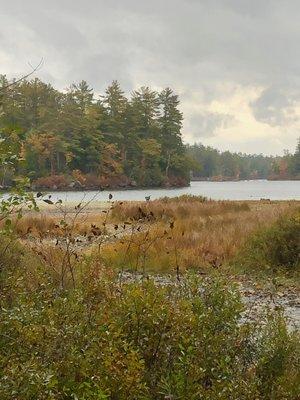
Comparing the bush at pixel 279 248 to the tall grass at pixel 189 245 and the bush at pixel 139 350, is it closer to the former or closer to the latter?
the tall grass at pixel 189 245

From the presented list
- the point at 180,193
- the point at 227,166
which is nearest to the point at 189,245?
the point at 180,193

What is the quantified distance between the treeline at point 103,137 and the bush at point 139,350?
69.7m

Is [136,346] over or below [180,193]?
over

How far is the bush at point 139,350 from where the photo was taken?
3.36 meters

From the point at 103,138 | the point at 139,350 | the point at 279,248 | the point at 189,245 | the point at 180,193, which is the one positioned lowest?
the point at 180,193

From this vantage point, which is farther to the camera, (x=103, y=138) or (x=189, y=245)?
(x=103, y=138)

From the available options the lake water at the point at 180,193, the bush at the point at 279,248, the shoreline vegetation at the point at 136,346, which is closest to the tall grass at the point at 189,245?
the bush at the point at 279,248

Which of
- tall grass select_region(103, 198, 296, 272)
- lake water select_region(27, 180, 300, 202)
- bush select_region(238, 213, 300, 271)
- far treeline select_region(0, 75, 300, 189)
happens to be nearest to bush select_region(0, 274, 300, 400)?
tall grass select_region(103, 198, 296, 272)

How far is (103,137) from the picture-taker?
8506 cm

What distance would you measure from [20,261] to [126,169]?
8217 cm

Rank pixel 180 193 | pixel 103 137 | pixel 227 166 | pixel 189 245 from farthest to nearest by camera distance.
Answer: pixel 227 166 < pixel 103 137 < pixel 180 193 < pixel 189 245

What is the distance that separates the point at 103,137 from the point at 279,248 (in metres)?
74.3

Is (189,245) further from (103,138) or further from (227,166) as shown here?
(227,166)

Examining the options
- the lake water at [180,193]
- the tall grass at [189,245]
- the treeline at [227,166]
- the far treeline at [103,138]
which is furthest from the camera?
the treeline at [227,166]
